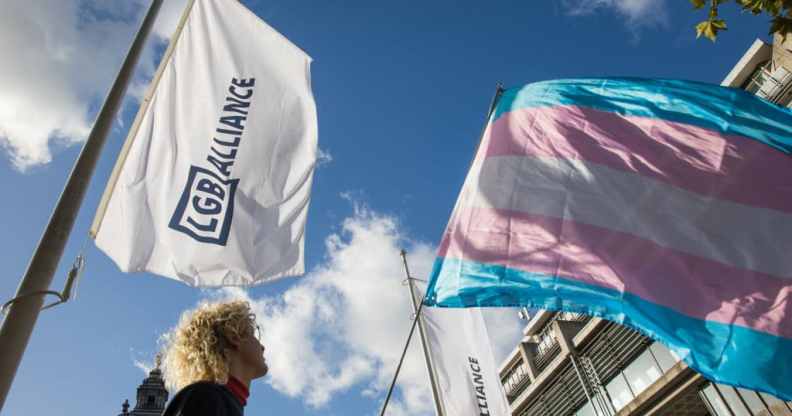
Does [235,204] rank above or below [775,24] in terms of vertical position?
below

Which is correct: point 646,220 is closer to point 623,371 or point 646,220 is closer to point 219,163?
point 219,163

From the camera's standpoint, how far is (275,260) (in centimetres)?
466

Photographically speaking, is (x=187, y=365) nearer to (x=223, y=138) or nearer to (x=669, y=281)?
(x=223, y=138)

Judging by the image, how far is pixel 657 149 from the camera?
5051mm

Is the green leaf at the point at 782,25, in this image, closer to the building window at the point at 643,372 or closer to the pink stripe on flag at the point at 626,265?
the pink stripe on flag at the point at 626,265

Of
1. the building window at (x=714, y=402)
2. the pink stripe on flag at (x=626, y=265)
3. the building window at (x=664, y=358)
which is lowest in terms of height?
the pink stripe on flag at (x=626, y=265)

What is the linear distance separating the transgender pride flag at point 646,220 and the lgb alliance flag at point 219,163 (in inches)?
66.2

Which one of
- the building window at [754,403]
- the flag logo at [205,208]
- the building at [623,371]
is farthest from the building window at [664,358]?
the flag logo at [205,208]

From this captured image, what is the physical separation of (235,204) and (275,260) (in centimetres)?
63

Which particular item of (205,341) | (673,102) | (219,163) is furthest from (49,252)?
(673,102)

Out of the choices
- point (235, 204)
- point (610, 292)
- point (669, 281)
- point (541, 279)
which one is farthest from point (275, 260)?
point (669, 281)

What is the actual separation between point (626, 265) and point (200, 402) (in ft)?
11.1

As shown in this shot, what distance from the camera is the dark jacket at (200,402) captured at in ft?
6.55

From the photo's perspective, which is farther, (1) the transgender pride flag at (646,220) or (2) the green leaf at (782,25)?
(2) the green leaf at (782,25)
